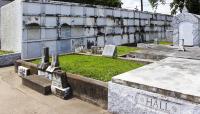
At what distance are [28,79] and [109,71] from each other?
277 cm

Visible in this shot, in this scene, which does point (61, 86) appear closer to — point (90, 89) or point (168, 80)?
point (90, 89)

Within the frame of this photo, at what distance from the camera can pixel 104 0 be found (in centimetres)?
2841

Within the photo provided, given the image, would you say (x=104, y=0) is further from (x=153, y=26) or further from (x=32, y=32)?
(x=32, y=32)

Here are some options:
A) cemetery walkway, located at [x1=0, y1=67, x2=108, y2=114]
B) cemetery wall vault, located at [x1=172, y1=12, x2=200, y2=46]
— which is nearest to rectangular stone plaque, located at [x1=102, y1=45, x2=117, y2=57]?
cemetery walkway, located at [x1=0, y1=67, x2=108, y2=114]

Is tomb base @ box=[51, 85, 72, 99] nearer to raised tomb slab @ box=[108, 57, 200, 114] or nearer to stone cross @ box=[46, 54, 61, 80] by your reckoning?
stone cross @ box=[46, 54, 61, 80]

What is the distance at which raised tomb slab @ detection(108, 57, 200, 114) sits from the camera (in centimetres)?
417

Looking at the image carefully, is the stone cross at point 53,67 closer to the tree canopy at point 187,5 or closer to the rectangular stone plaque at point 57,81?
the rectangular stone plaque at point 57,81

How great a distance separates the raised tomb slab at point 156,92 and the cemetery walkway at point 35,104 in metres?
0.69

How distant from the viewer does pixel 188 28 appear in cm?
1487

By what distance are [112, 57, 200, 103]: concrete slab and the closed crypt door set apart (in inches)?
358

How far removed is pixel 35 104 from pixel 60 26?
7.61m

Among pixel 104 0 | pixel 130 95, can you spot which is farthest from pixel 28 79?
pixel 104 0

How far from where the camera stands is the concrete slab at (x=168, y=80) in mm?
4243

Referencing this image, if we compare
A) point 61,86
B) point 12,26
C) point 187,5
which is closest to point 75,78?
point 61,86
